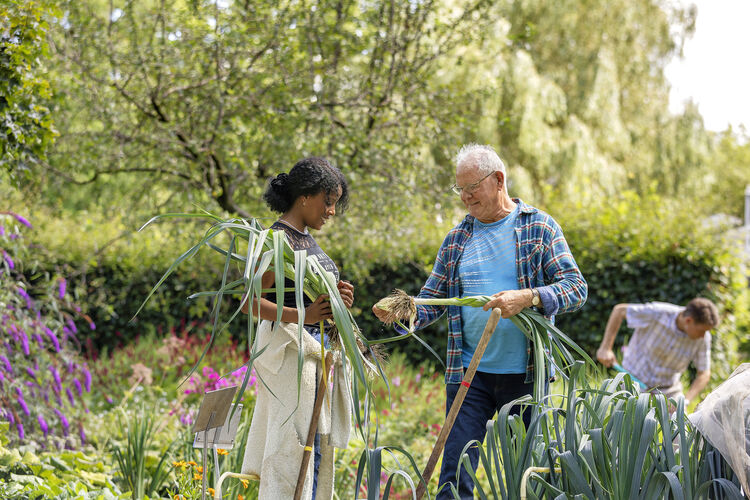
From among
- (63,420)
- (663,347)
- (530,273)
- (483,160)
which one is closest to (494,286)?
(530,273)

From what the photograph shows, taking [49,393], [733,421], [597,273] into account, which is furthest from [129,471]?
[597,273]

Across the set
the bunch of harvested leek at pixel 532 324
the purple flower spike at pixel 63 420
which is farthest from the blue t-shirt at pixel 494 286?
the purple flower spike at pixel 63 420

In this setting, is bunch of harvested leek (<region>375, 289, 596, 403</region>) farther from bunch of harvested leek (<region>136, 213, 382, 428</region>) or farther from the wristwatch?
bunch of harvested leek (<region>136, 213, 382, 428</region>)

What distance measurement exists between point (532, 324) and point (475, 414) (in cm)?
46

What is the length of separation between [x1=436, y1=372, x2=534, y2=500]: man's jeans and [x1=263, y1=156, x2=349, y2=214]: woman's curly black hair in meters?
0.93

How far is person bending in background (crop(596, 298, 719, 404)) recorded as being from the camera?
475 cm

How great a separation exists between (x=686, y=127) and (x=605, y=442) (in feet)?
45.8

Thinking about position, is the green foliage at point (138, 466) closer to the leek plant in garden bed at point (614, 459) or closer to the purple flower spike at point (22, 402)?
the purple flower spike at point (22, 402)

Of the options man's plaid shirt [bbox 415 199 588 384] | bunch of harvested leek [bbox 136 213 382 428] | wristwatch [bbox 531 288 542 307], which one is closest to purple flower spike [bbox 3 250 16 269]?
bunch of harvested leek [bbox 136 213 382 428]

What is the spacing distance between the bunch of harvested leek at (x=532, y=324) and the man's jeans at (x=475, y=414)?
7.1 inches

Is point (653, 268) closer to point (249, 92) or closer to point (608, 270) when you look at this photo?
point (608, 270)

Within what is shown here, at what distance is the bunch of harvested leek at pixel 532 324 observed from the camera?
99.3 inches

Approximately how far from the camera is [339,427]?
2.57 m

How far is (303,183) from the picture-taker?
8.66 feet
